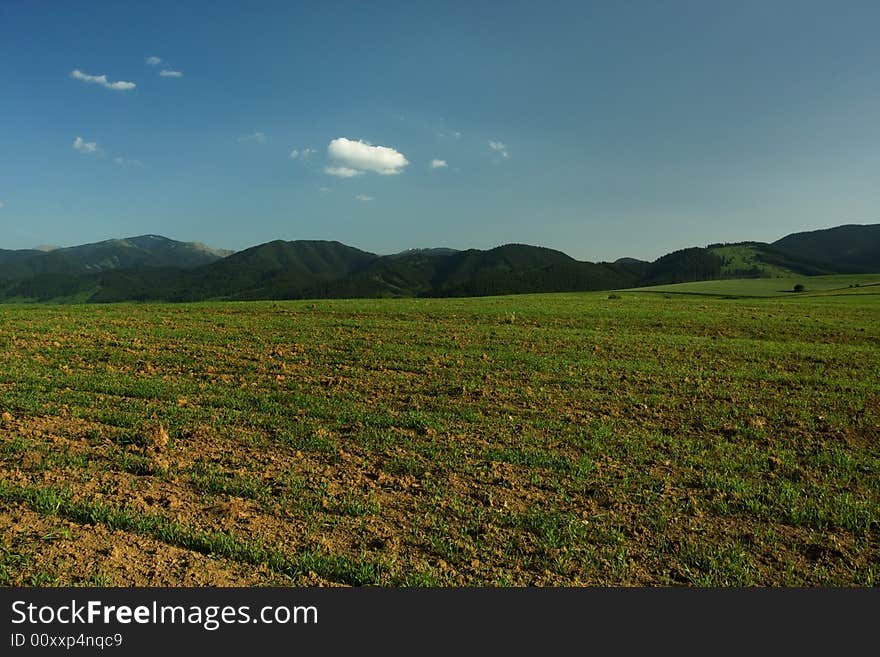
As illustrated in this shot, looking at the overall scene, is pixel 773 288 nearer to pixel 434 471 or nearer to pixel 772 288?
pixel 772 288

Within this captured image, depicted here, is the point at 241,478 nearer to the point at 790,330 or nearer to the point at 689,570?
the point at 689,570

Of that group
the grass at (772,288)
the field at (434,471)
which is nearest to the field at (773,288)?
the grass at (772,288)

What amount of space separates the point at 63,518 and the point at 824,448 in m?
13.9

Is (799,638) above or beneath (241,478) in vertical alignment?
beneath

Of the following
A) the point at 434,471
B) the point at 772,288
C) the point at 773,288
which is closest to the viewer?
the point at 434,471

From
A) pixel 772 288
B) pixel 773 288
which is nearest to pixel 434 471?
pixel 772 288

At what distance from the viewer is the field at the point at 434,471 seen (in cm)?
598

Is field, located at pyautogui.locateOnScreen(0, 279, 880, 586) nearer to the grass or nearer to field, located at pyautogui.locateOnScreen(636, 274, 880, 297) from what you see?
the grass

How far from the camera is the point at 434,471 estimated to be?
8664mm

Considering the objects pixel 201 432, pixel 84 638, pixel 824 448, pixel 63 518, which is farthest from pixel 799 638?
pixel 201 432

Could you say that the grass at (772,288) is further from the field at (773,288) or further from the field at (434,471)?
the field at (434,471)

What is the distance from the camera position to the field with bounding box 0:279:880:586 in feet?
19.6

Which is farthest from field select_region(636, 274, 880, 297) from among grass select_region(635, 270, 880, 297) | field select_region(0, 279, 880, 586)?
field select_region(0, 279, 880, 586)

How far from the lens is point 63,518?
675 cm
